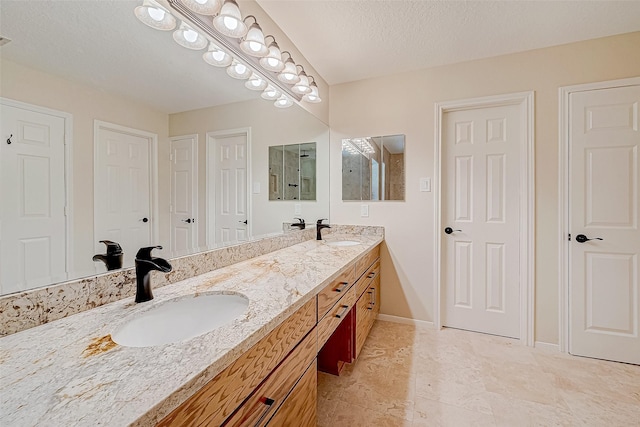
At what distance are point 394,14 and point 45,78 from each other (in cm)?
182

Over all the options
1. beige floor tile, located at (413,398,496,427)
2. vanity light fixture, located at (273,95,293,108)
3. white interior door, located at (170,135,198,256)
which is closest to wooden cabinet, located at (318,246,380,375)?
beige floor tile, located at (413,398,496,427)

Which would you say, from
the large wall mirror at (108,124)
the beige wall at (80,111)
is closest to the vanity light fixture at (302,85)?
the large wall mirror at (108,124)

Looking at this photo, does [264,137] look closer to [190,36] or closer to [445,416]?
[190,36]

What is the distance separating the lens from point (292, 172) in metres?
2.27

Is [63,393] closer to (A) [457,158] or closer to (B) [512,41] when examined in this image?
(A) [457,158]

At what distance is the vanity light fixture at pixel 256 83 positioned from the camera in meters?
1.63

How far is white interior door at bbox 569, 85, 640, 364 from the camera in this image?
1.88 meters

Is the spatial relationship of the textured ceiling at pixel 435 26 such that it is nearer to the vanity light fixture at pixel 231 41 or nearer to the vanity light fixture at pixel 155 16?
the vanity light fixture at pixel 231 41

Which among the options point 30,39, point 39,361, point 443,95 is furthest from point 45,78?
point 443,95

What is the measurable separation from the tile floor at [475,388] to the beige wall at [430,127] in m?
0.34

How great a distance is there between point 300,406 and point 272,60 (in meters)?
1.81

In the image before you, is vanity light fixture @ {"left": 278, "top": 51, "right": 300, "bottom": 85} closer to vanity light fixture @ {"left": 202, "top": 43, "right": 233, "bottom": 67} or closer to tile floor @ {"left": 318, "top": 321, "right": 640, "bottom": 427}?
vanity light fixture @ {"left": 202, "top": 43, "right": 233, "bottom": 67}

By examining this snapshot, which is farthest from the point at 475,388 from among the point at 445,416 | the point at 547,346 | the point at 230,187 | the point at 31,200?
the point at 31,200

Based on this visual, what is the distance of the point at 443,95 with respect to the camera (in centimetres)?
234
